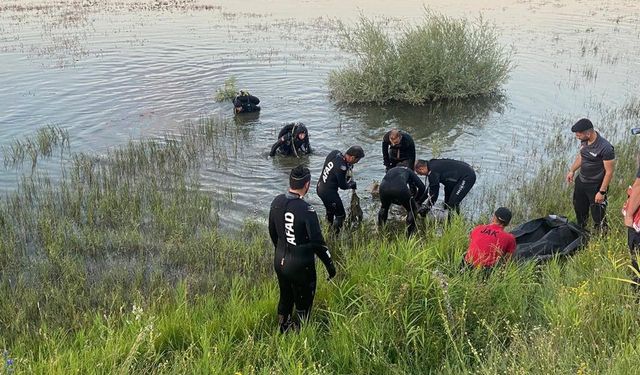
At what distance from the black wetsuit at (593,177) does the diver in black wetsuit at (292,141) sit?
17.8ft

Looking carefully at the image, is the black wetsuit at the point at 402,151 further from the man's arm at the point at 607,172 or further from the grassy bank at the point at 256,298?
the man's arm at the point at 607,172

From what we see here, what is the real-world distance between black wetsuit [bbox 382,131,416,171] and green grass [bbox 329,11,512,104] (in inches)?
245

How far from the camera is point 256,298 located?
5.68m

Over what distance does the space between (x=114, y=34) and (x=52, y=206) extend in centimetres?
1800

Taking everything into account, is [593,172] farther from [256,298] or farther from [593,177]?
[256,298]

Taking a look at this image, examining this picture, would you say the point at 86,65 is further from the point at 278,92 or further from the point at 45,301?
the point at 45,301

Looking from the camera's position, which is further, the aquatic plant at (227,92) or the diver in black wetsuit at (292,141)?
the aquatic plant at (227,92)

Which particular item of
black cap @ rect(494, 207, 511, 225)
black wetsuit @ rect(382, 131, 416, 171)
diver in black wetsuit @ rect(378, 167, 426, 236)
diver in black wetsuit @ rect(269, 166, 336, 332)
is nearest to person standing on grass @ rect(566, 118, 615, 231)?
black cap @ rect(494, 207, 511, 225)

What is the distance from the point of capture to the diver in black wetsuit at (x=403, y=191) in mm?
7496

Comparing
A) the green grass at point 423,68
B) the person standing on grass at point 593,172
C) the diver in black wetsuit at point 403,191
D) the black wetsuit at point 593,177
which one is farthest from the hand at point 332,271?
the green grass at point 423,68

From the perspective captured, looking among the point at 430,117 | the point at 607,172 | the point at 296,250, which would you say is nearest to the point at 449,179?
the point at 607,172

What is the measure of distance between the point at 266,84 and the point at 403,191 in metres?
10.3

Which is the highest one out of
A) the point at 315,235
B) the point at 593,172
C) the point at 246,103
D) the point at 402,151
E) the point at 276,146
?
the point at 246,103

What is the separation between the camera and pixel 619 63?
1830cm
